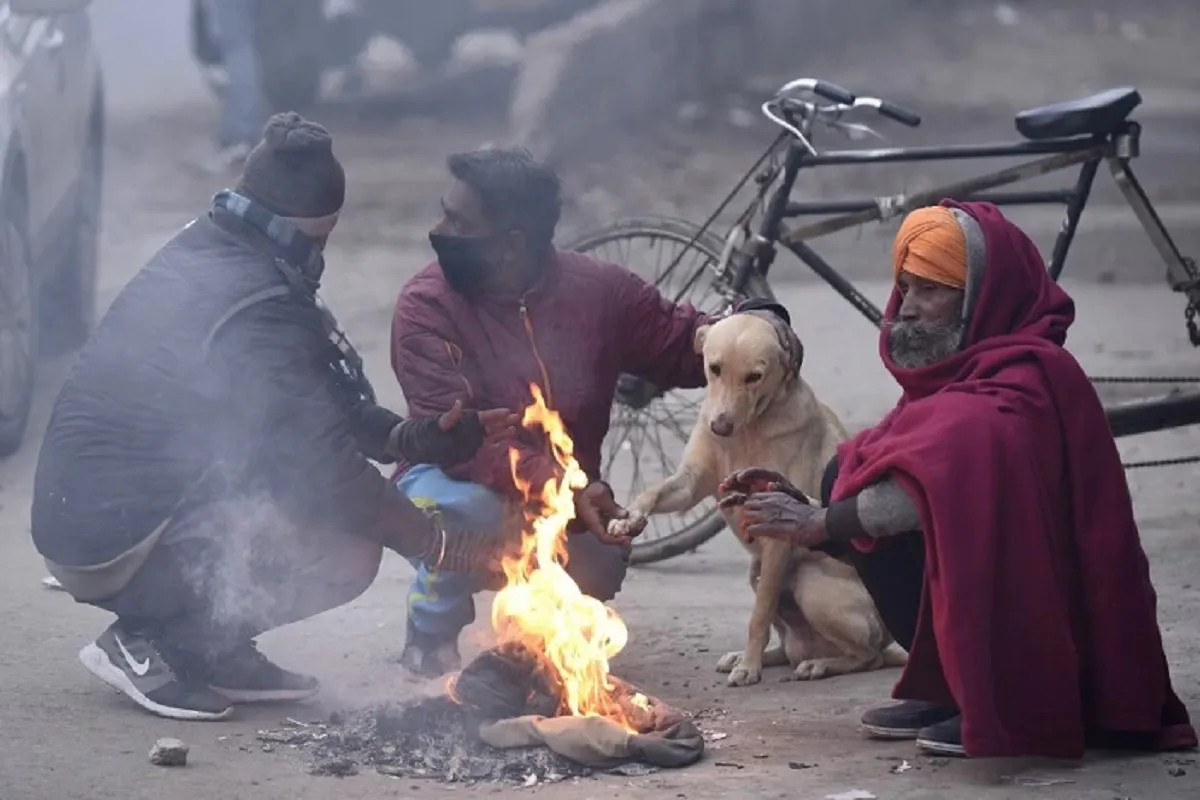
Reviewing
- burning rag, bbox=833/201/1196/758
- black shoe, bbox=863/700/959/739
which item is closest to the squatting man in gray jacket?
black shoe, bbox=863/700/959/739

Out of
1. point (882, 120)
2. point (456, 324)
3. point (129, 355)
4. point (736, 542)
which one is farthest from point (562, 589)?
point (882, 120)

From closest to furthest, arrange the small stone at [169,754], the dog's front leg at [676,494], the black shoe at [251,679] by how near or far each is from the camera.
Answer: the small stone at [169,754] → the black shoe at [251,679] → the dog's front leg at [676,494]

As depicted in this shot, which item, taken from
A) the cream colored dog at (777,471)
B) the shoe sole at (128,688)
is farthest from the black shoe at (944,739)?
the shoe sole at (128,688)

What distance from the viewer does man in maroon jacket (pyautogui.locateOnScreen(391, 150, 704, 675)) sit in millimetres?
5539

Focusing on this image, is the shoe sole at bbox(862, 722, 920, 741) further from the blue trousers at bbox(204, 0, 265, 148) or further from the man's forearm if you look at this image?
the blue trousers at bbox(204, 0, 265, 148)

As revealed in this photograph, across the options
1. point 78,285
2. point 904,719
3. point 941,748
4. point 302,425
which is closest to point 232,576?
point 302,425

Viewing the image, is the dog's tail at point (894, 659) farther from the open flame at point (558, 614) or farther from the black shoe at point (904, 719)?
the open flame at point (558, 614)

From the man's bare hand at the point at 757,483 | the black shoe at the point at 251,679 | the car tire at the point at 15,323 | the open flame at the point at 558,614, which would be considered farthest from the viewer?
the car tire at the point at 15,323

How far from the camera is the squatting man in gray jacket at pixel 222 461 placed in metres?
5.09

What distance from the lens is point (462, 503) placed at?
5672 mm

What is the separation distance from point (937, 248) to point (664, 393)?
2.28 meters

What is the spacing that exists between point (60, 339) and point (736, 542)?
159 inches

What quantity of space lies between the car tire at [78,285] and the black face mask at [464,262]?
186 inches

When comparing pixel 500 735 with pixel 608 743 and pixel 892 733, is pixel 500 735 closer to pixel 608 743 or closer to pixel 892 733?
pixel 608 743
